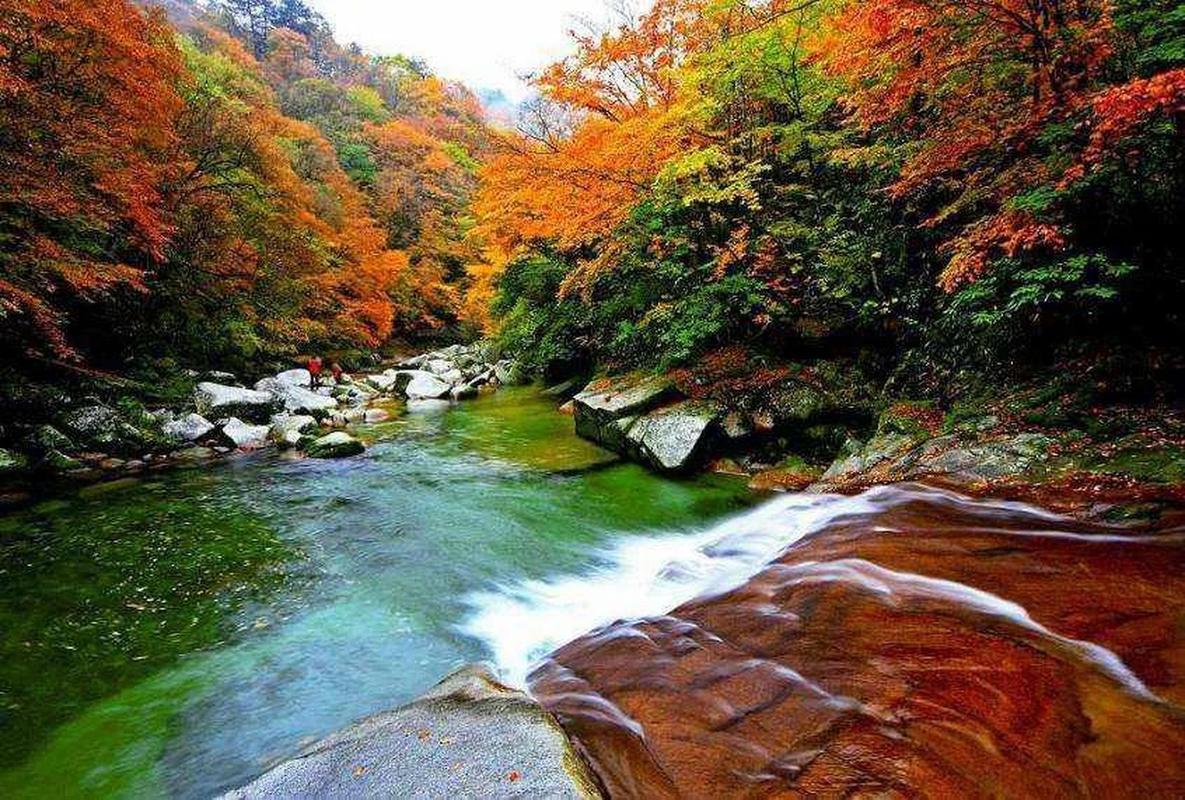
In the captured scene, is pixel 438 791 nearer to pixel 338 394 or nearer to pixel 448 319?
pixel 338 394

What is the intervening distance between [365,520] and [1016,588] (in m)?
6.50

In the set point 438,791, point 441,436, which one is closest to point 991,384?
point 438,791

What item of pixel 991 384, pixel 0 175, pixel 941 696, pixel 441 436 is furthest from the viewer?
pixel 441 436

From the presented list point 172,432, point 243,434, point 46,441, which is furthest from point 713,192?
point 46,441

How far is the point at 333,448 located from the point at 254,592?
5.31m

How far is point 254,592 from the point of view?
16.7 ft

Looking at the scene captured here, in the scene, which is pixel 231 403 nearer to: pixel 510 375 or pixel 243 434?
pixel 243 434

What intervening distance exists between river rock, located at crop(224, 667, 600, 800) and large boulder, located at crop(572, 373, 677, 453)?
21.8 ft

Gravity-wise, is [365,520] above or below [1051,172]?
below

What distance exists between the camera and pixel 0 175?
8.00 m

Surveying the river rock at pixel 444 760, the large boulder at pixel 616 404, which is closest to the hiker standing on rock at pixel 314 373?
the large boulder at pixel 616 404

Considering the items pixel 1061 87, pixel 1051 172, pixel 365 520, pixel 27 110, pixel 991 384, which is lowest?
pixel 365 520

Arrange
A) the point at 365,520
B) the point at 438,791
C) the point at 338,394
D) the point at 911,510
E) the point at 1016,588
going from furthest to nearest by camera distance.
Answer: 1. the point at 338,394
2. the point at 365,520
3. the point at 911,510
4. the point at 1016,588
5. the point at 438,791

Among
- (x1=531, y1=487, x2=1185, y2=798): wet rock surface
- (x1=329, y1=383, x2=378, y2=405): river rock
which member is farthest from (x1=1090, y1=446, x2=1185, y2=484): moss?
(x1=329, y1=383, x2=378, y2=405): river rock
